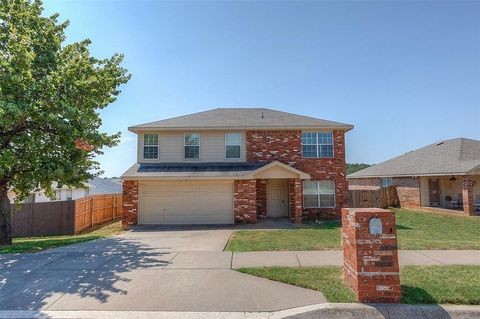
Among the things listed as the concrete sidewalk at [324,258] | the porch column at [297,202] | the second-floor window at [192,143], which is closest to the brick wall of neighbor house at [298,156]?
the porch column at [297,202]

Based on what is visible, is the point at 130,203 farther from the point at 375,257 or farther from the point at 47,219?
the point at 375,257

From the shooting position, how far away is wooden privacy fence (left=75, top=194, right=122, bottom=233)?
1517 centimetres

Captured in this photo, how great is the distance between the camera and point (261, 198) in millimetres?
16344

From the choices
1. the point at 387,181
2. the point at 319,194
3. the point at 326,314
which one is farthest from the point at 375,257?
the point at 387,181

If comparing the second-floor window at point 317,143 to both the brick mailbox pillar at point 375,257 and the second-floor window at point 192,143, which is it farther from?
the brick mailbox pillar at point 375,257

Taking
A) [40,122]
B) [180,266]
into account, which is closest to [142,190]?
[40,122]

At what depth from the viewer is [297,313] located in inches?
168

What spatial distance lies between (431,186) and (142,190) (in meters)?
21.4

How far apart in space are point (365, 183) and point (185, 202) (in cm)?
2024

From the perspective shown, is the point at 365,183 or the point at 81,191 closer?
the point at 365,183

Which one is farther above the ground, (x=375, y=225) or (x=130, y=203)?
(x=375, y=225)

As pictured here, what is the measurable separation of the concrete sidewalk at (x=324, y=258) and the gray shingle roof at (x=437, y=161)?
12.8 metres

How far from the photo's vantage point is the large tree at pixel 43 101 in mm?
A: 8539

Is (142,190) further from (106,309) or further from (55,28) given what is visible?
(106,309)
